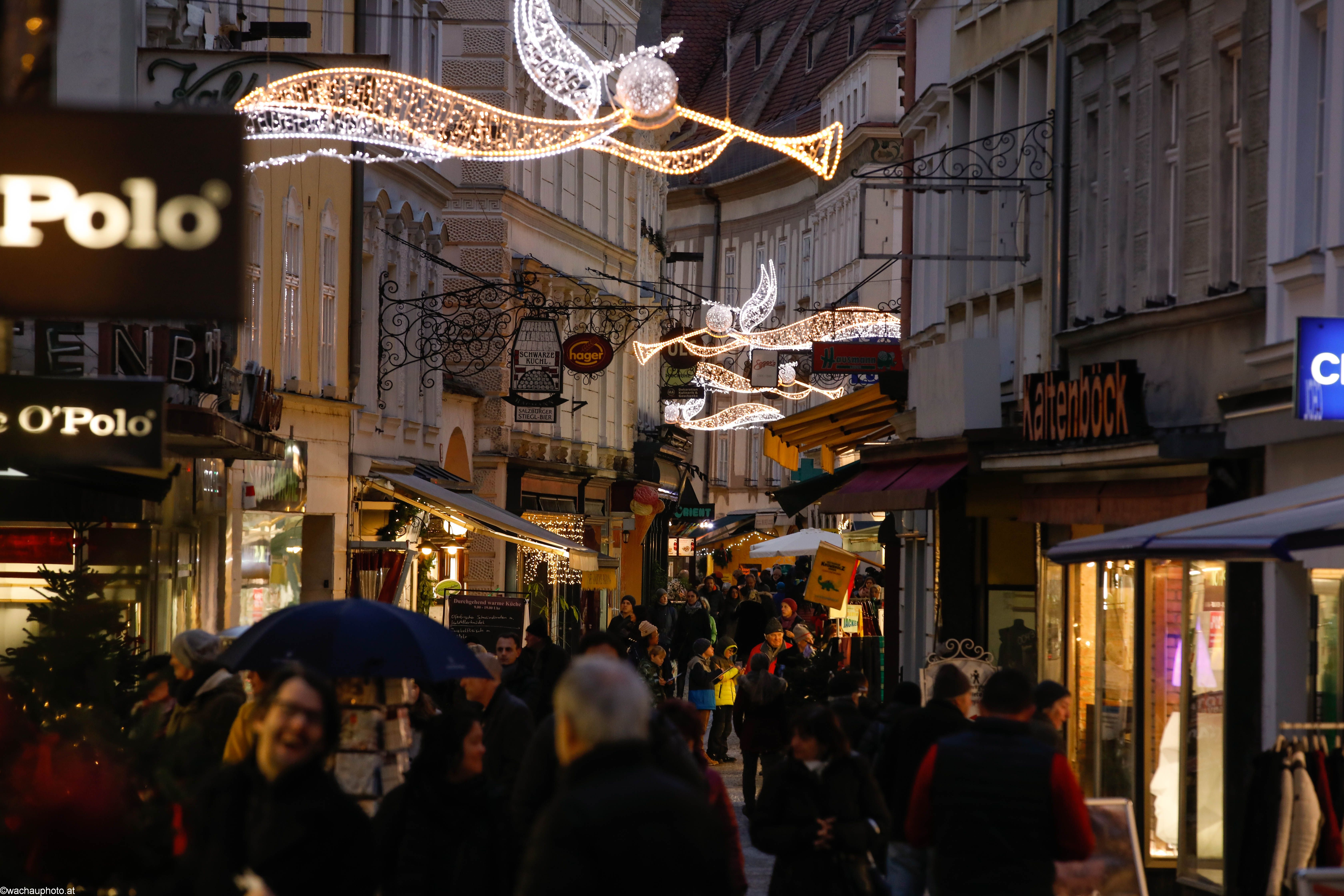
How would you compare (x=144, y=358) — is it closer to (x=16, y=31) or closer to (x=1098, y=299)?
(x=1098, y=299)

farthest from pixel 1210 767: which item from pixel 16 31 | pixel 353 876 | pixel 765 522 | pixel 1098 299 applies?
pixel 765 522

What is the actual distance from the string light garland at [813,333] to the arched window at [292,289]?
963 centimetres

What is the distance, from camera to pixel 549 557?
30578 millimetres

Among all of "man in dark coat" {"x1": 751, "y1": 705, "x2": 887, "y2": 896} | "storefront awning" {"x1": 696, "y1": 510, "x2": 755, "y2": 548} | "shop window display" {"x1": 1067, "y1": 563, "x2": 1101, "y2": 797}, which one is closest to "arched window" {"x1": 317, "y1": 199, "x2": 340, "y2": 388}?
"shop window display" {"x1": 1067, "y1": 563, "x2": 1101, "y2": 797}

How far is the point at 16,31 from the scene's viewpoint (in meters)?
5.09

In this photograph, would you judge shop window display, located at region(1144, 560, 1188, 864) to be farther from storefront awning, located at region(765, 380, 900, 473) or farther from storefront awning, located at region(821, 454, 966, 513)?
storefront awning, located at region(765, 380, 900, 473)

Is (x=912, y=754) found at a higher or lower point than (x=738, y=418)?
lower

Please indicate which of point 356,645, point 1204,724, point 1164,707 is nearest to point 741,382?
point 1164,707

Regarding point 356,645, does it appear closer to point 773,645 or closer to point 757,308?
point 773,645

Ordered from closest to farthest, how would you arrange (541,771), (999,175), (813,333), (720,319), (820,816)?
(541,771) → (820,816) → (999,175) → (813,333) → (720,319)

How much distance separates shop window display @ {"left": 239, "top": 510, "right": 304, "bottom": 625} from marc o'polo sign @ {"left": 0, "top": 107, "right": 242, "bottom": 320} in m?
16.8

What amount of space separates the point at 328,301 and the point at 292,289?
5.80 ft

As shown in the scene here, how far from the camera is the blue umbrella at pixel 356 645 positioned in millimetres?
9812

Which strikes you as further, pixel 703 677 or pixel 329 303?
pixel 329 303
